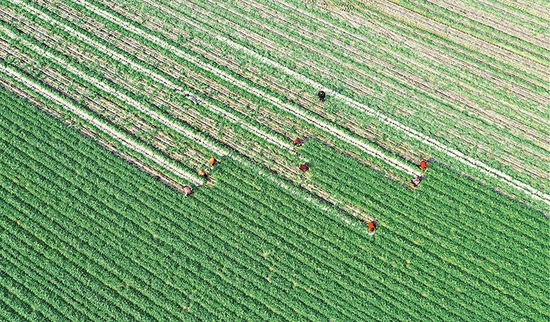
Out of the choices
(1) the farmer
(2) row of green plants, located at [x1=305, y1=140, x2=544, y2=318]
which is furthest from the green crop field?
(1) the farmer

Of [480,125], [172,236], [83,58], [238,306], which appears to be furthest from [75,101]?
[480,125]

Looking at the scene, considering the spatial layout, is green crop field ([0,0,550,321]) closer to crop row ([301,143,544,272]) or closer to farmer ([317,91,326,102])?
crop row ([301,143,544,272])

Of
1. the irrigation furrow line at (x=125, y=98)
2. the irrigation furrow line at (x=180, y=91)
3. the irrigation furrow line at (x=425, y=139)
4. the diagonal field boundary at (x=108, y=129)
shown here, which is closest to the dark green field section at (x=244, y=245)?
the diagonal field boundary at (x=108, y=129)

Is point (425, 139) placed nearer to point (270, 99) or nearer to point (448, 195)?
point (448, 195)

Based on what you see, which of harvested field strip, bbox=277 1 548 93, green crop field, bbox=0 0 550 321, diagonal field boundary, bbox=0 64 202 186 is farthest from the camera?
harvested field strip, bbox=277 1 548 93

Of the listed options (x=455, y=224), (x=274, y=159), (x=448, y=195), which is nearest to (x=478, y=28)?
(x=448, y=195)
